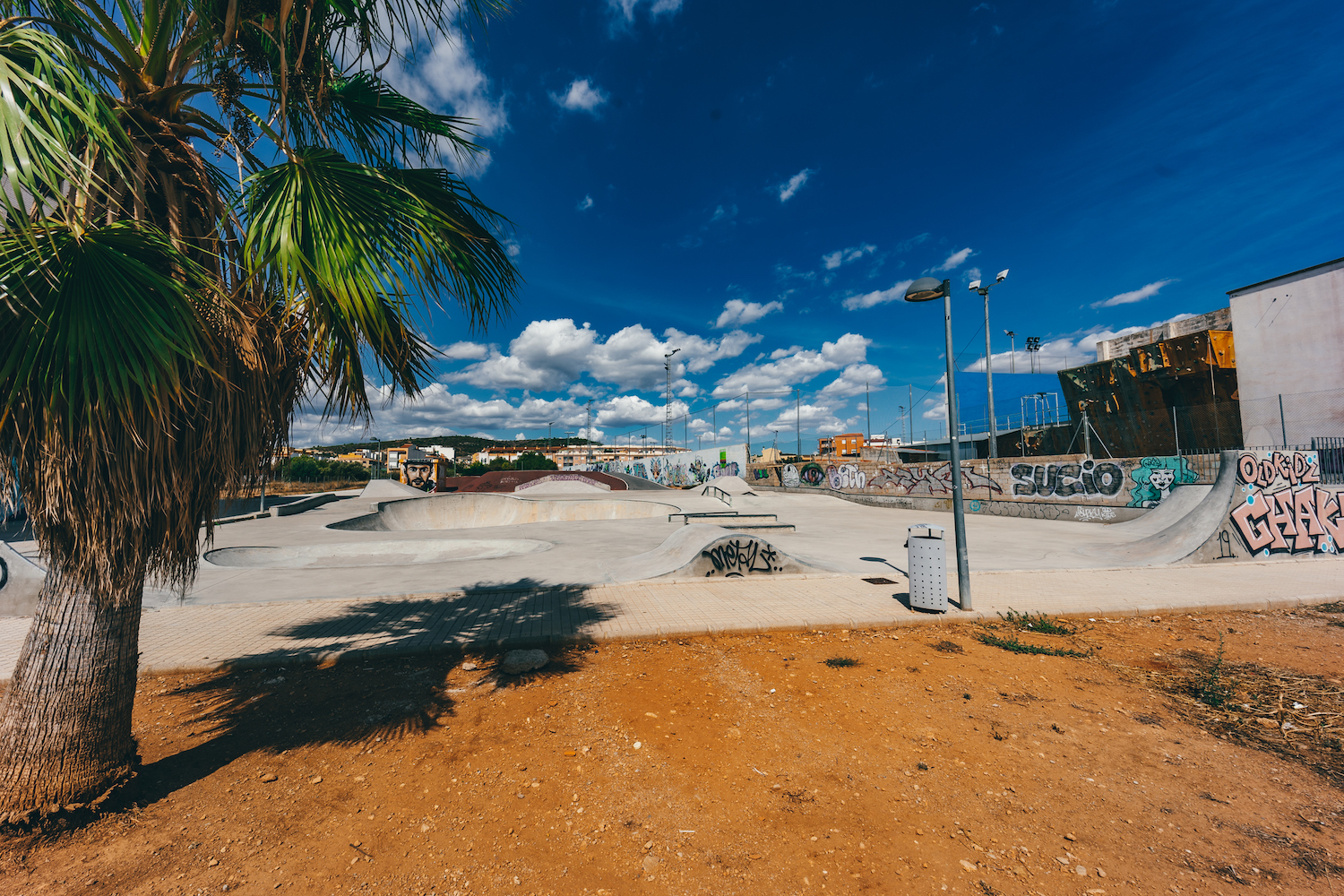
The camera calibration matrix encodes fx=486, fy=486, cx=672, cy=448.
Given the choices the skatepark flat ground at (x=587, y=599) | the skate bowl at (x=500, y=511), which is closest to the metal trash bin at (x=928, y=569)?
the skatepark flat ground at (x=587, y=599)

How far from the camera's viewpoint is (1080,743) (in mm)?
3678

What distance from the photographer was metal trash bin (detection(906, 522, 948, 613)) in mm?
6855

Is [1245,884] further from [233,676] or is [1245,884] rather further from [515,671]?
[233,676]

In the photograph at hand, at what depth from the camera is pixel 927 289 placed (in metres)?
6.83

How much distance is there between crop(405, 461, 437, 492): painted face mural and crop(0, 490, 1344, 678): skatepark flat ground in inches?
1275

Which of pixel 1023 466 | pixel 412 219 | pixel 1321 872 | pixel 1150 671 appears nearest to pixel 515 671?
pixel 412 219

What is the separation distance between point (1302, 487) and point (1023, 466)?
11.0 m

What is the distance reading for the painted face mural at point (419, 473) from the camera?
4331 centimetres

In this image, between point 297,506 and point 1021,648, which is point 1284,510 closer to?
point 1021,648

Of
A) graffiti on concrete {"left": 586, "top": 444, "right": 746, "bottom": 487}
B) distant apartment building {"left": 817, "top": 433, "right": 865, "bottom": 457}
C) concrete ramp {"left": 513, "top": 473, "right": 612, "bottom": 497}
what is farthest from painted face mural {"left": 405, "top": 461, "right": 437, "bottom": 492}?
distant apartment building {"left": 817, "top": 433, "right": 865, "bottom": 457}

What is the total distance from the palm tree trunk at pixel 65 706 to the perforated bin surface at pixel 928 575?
25.9ft

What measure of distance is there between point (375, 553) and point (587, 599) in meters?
8.91

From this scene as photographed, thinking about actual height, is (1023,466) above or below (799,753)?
above

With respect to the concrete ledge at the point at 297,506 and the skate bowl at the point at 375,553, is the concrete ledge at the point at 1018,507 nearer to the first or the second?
the skate bowl at the point at 375,553
